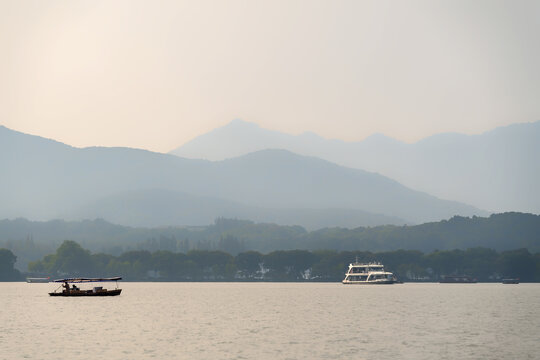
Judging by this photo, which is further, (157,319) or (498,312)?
(498,312)

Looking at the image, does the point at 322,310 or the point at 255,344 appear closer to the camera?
the point at 255,344

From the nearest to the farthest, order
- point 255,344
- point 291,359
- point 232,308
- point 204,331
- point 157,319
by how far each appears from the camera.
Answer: point 291,359 → point 255,344 → point 204,331 → point 157,319 → point 232,308

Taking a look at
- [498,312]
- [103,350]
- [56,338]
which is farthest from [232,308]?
[103,350]

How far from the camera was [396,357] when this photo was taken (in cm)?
8444

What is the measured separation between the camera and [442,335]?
107125 millimetres

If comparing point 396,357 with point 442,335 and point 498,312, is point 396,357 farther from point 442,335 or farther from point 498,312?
point 498,312

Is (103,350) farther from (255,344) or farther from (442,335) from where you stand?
(442,335)

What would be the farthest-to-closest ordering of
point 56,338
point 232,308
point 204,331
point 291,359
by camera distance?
point 232,308, point 204,331, point 56,338, point 291,359

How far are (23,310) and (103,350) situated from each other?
80.6 m

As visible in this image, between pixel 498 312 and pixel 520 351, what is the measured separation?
68066 millimetres

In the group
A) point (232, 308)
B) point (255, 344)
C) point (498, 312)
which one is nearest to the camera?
point (255, 344)

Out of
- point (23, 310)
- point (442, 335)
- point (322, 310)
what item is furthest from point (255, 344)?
point (23, 310)

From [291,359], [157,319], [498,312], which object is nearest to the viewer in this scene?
[291,359]

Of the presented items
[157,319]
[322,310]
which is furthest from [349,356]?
[322,310]
